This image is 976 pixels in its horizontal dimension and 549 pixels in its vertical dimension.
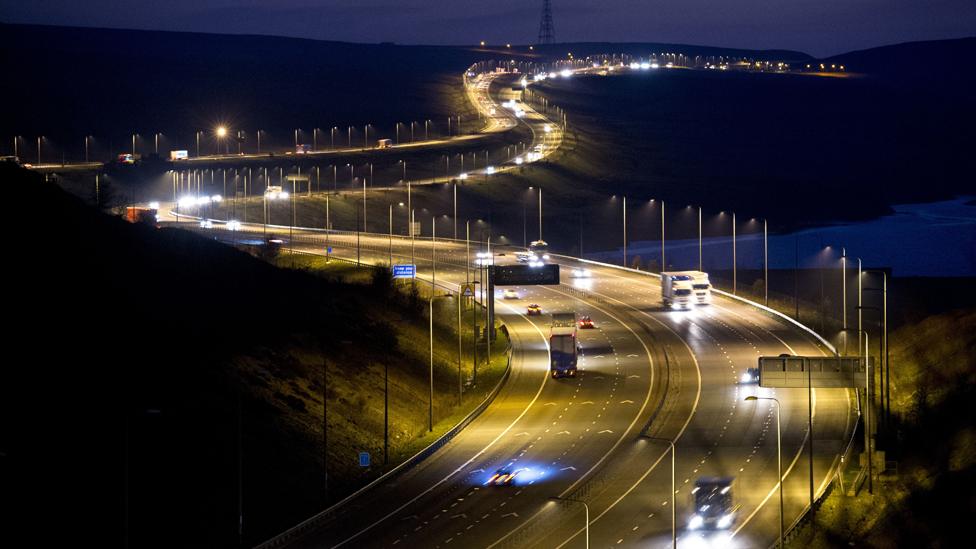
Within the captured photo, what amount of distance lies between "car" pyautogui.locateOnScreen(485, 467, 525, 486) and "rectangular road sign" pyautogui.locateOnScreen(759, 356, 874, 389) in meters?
12.9

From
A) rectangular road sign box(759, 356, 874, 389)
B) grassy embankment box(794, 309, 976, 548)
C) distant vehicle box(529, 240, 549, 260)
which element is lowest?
grassy embankment box(794, 309, 976, 548)

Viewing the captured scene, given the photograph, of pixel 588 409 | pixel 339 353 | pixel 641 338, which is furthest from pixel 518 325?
pixel 588 409

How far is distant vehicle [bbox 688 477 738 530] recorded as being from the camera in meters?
47.8

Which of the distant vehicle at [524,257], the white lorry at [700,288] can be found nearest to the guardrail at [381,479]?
the white lorry at [700,288]

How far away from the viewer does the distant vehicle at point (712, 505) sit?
157 feet

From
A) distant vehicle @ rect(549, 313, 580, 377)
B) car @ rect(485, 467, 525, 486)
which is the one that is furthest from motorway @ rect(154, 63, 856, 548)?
distant vehicle @ rect(549, 313, 580, 377)

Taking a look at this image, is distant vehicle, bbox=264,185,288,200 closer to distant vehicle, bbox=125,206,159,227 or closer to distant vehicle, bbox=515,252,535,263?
distant vehicle, bbox=515,252,535,263

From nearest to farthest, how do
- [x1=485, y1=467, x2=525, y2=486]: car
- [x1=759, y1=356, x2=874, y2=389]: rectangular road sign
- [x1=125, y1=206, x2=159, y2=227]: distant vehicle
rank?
[x1=485, y1=467, x2=525, y2=486]: car
[x1=759, y1=356, x2=874, y2=389]: rectangular road sign
[x1=125, y1=206, x2=159, y2=227]: distant vehicle

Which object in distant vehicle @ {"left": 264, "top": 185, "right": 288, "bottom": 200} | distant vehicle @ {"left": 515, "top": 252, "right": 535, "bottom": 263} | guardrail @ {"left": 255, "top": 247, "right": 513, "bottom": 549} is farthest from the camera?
distant vehicle @ {"left": 264, "top": 185, "right": 288, "bottom": 200}

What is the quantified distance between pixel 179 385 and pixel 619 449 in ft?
68.7

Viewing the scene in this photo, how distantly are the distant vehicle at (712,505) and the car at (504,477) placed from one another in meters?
8.20

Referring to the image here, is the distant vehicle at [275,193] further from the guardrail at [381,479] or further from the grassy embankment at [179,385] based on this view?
the guardrail at [381,479]

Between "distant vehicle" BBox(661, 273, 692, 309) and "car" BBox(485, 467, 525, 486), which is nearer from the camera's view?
"car" BBox(485, 467, 525, 486)

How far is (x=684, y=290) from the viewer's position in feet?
339
